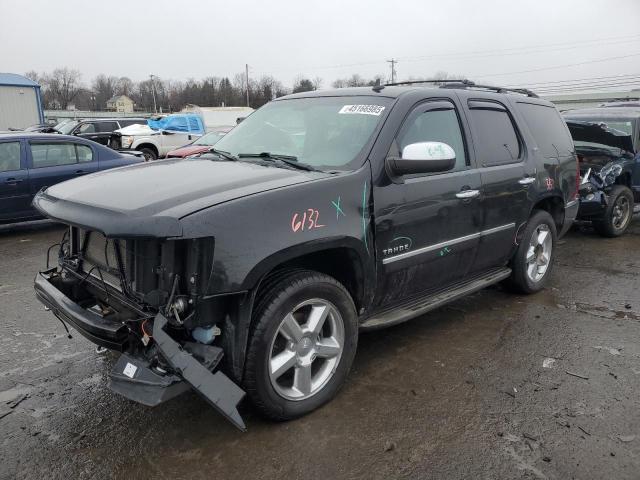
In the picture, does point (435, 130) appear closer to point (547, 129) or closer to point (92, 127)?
point (547, 129)

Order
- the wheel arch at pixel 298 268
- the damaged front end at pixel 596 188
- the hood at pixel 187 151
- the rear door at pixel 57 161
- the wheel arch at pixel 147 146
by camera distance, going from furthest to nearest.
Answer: the wheel arch at pixel 147 146
the hood at pixel 187 151
the rear door at pixel 57 161
the damaged front end at pixel 596 188
the wheel arch at pixel 298 268

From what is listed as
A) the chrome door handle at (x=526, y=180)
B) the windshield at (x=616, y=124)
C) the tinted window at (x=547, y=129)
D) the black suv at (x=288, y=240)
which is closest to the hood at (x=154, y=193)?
the black suv at (x=288, y=240)

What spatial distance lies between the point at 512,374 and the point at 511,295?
177cm

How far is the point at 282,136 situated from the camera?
12.7 ft

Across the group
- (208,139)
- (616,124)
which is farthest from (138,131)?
(616,124)

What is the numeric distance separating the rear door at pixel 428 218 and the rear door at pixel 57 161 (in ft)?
21.5

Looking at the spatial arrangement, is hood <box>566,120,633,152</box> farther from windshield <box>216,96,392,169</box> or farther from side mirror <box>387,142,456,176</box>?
side mirror <box>387,142,456,176</box>

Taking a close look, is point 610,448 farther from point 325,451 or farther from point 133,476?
point 133,476

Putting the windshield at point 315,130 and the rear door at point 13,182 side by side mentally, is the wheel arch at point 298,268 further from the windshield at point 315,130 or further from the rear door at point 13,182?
the rear door at point 13,182

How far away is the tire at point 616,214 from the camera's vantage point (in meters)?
7.72

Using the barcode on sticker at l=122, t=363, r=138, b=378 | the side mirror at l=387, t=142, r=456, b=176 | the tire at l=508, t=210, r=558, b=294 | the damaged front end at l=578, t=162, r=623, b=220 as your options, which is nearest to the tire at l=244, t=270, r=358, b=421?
the barcode on sticker at l=122, t=363, r=138, b=378

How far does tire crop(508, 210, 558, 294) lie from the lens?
4.86m

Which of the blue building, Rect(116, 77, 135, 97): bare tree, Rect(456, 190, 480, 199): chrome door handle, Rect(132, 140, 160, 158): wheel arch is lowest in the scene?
Rect(132, 140, 160, 158): wheel arch

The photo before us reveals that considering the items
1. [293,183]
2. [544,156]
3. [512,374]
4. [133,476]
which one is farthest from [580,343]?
[133,476]
